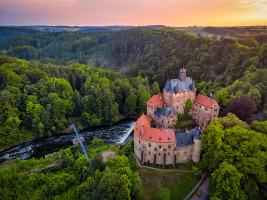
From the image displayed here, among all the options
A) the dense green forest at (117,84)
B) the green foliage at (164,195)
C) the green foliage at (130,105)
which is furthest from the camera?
the green foliage at (130,105)

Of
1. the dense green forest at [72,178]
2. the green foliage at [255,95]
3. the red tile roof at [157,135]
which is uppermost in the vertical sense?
the green foliage at [255,95]

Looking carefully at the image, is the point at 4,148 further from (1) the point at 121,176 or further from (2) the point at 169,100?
(2) the point at 169,100

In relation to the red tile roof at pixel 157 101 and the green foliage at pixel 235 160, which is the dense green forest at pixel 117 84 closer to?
the green foliage at pixel 235 160

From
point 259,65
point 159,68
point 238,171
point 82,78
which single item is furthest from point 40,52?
point 238,171

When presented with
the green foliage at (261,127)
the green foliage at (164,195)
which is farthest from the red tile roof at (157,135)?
the green foliage at (261,127)

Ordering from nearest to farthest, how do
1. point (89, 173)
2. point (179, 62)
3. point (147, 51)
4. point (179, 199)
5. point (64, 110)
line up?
point (179, 199)
point (89, 173)
point (64, 110)
point (179, 62)
point (147, 51)

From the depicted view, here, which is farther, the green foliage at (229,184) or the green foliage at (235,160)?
the green foliage at (235,160)

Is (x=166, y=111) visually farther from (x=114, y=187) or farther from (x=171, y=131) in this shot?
(x=114, y=187)

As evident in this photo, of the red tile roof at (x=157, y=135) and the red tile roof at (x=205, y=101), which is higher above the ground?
the red tile roof at (x=205, y=101)
